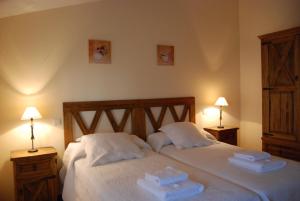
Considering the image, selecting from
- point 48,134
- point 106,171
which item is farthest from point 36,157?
point 106,171

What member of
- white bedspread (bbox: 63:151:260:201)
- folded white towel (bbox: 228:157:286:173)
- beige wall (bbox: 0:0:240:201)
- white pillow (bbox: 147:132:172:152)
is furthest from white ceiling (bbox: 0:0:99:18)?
folded white towel (bbox: 228:157:286:173)

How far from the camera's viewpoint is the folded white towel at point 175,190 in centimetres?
181

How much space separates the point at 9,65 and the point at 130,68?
151cm

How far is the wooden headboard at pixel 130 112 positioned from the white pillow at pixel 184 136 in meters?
0.31

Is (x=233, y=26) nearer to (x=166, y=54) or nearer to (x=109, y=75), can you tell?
(x=166, y=54)

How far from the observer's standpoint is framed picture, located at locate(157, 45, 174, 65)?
3866mm

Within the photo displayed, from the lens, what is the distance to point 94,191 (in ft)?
7.07

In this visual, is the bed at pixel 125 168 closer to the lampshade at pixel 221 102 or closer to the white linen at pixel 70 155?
the white linen at pixel 70 155

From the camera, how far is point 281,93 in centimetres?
359

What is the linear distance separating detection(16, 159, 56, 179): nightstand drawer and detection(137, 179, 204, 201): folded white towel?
4.36ft

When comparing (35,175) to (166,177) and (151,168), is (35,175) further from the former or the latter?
(166,177)

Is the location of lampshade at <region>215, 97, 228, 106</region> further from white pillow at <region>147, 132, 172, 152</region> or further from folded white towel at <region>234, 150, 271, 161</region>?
folded white towel at <region>234, 150, 271, 161</region>

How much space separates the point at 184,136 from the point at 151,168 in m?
1.03

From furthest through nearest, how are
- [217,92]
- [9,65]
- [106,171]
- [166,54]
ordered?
[217,92]
[166,54]
[9,65]
[106,171]
